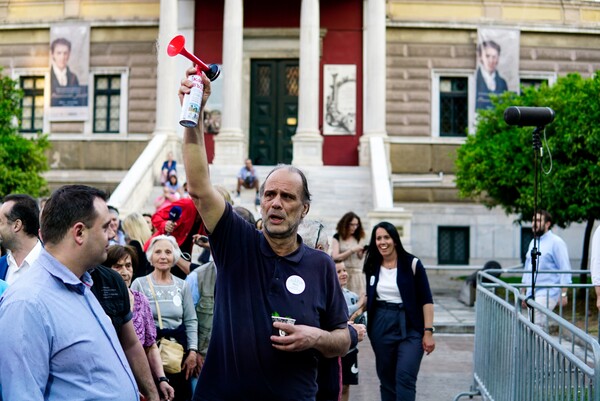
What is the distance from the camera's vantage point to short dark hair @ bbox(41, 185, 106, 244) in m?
3.42

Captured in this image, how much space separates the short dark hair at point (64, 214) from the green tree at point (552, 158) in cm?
1265

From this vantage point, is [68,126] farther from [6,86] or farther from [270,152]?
[270,152]

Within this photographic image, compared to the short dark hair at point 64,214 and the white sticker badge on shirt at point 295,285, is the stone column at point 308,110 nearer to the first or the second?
the white sticker badge on shirt at point 295,285

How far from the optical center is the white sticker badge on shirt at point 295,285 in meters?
3.89

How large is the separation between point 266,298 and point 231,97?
19678 millimetres

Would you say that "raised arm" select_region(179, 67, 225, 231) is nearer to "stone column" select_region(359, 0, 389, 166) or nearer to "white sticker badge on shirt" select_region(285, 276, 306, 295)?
"white sticker badge on shirt" select_region(285, 276, 306, 295)

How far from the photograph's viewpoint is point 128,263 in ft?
21.3

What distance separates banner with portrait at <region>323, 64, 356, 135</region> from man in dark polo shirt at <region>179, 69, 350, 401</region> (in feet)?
72.5

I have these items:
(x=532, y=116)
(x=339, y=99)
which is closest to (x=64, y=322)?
(x=532, y=116)

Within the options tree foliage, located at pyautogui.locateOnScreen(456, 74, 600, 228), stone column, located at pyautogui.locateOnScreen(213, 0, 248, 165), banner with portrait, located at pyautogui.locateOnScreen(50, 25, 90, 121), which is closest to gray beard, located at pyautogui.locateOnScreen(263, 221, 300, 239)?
tree foliage, located at pyautogui.locateOnScreen(456, 74, 600, 228)

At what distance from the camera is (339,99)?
26141 millimetres

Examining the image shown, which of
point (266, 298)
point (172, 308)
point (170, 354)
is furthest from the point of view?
point (172, 308)

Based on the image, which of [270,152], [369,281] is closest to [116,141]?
[270,152]

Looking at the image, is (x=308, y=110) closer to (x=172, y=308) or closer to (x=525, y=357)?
(x=172, y=308)
